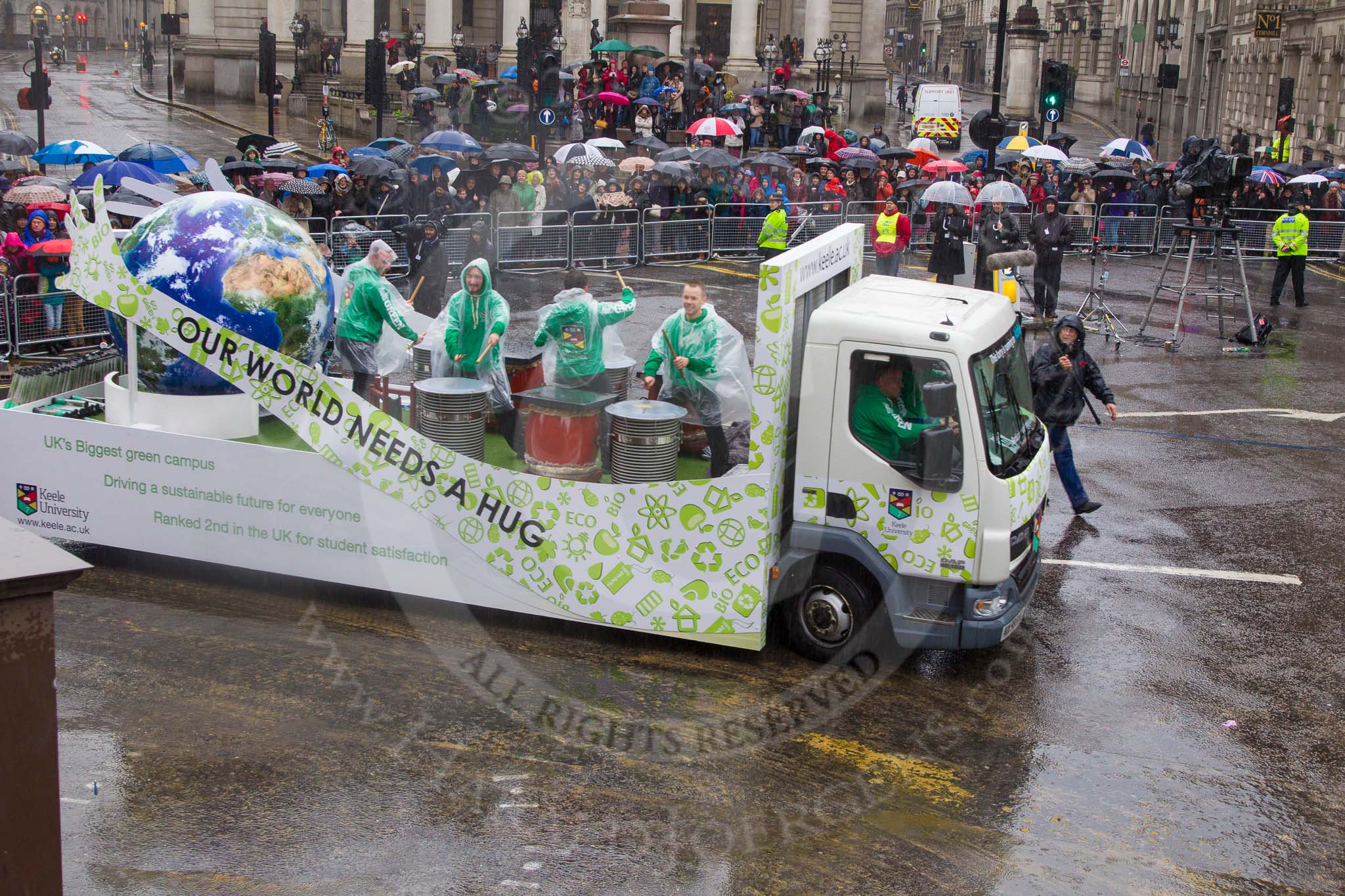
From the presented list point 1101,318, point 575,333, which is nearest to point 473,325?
point 575,333

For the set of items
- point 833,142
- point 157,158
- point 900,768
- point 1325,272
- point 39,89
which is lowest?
point 900,768

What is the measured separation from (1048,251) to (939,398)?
13.7 meters

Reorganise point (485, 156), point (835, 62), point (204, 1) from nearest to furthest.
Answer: point (485, 156) < point (204, 1) < point (835, 62)

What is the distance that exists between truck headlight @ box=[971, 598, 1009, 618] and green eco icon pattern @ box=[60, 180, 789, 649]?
130 centimetres

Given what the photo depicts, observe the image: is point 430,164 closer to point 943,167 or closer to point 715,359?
point 943,167

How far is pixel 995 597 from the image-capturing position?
8.64 m

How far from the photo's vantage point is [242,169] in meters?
23.0

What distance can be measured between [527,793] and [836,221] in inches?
801

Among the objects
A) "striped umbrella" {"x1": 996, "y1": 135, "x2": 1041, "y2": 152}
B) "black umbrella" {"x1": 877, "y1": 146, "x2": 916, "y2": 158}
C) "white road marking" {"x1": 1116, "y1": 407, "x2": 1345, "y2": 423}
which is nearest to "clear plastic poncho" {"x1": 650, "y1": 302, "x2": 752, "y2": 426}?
"white road marking" {"x1": 1116, "y1": 407, "x2": 1345, "y2": 423}

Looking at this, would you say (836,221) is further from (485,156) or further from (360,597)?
(360,597)

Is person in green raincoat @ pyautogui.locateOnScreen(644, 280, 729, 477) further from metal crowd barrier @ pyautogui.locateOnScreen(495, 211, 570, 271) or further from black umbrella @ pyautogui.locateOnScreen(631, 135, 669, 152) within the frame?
black umbrella @ pyautogui.locateOnScreen(631, 135, 669, 152)

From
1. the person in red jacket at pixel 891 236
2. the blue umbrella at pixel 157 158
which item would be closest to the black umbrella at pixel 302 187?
the blue umbrella at pixel 157 158

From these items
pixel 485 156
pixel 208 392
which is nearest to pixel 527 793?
pixel 208 392

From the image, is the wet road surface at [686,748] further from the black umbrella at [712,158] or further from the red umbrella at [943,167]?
the red umbrella at [943,167]
